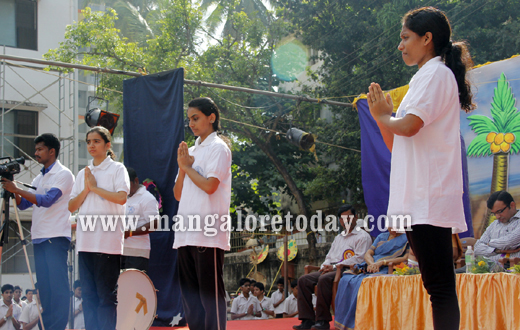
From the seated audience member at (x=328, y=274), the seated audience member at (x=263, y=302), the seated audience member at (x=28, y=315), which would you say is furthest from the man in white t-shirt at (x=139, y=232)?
the seated audience member at (x=263, y=302)

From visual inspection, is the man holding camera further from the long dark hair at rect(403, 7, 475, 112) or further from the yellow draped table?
the long dark hair at rect(403, 7, 475, 112)

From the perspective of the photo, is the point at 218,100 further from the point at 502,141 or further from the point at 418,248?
the point at 418,248

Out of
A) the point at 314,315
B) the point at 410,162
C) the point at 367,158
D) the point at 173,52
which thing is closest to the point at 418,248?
the point at 410,162

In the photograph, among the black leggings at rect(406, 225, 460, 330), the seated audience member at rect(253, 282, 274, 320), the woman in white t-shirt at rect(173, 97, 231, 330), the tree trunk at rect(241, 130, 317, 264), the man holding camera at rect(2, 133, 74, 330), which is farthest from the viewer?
the tree trunk at rect(241, 130, 317, 264)

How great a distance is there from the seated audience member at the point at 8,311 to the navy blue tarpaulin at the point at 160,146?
3352mm

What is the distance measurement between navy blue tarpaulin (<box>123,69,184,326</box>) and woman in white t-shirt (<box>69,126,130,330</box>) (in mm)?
1994

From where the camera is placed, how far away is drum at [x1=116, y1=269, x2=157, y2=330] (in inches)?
178

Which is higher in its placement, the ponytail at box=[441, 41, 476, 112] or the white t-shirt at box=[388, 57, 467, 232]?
the ponytail at box=[441, 41, 476, 112]

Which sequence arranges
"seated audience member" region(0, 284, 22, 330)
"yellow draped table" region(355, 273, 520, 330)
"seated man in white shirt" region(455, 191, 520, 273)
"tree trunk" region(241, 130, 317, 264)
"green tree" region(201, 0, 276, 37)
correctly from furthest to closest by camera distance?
1. "green tree" region(201, 0, 276, 37)
2. "tree trunk" region(241, 130, 317, 264)
3. "seated audience member" region(0, 284, 22, 330)
4. "seated man in white shirt" region(455, 191, 520, 273)
5. "yellow draped table" region(355, 273, 520, 330)

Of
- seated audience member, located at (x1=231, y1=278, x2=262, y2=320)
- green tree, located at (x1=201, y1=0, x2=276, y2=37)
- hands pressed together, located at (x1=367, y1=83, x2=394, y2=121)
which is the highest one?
green tree, located at (x1=201, y1=0, x2=276, y2=37)

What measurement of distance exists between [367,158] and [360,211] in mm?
5564

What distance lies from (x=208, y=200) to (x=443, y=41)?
1.59 meters

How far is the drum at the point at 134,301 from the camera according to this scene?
4.53 m

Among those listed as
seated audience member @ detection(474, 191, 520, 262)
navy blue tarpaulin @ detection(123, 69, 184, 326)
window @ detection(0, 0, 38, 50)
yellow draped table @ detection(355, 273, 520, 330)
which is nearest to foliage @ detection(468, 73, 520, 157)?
seated audience member @ detection(474, 191, 520, 262)
